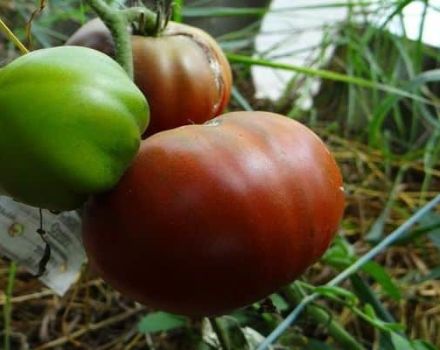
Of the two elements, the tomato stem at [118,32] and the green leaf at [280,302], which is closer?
the tomato stem at [118,32]

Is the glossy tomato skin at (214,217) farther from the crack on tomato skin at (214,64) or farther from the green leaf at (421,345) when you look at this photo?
the green leaf at (421,345)

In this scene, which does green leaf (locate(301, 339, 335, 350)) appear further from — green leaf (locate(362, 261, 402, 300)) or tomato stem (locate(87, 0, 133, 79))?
tomato stem (locate(87, 0, 133, 79))

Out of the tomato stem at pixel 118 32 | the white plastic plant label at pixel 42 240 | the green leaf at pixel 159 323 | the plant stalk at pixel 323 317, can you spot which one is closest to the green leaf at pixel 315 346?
the plant stalk at pixel 323 317

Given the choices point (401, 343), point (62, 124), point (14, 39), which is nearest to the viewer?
point (62, 124)

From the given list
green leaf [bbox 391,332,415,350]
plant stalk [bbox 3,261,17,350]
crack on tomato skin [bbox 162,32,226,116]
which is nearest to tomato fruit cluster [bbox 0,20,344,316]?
crack on tomato skin [bbox 162,32,226,116]

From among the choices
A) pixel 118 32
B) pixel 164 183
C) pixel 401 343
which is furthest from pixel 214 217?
pixel 401 343

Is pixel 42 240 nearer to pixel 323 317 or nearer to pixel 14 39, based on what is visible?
pixel 14 39

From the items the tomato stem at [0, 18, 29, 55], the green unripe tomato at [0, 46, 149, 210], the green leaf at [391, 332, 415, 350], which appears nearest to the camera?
the green unripe tomato at [0, 46, 149, 210]
